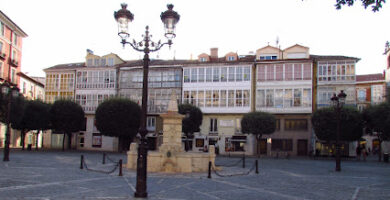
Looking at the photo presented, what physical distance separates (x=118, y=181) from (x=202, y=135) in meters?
33.7

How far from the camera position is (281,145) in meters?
47.9

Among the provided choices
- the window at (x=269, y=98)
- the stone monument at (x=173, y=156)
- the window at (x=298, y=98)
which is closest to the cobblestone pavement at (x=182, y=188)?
the stone monument at (x=173, y=156)

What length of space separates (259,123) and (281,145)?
282 inches

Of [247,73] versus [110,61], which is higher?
[110,61]

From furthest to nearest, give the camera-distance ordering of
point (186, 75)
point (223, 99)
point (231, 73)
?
1. point (186, 75)
2. point (231, 73)
3. point (223, 99)

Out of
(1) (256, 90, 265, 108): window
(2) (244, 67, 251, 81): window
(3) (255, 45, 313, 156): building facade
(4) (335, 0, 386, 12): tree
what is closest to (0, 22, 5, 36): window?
(2) (244, 67, 251, 81): window

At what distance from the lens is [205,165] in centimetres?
2177

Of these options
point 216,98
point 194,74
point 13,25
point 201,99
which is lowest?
point 201,99

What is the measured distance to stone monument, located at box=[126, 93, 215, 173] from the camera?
2092 centimetres

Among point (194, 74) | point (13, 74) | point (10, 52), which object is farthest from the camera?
point (13, 74)

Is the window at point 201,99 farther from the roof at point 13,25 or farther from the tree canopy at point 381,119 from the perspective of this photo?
the roof at point 13,25

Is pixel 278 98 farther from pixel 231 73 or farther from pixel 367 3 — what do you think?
pixel 367 3

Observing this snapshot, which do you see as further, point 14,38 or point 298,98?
point 14,38

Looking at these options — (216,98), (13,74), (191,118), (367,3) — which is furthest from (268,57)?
(367,3)
